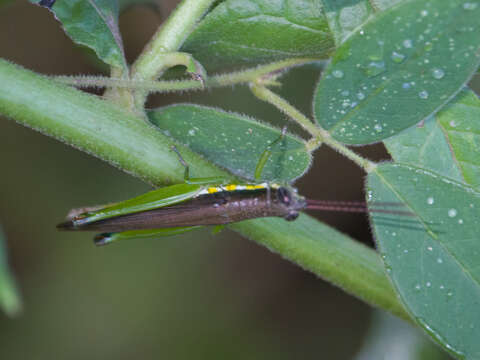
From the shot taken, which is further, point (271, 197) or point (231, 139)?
point (271, 197)

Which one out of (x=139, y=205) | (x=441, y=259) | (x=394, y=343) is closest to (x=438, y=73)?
(x=441, y=259)

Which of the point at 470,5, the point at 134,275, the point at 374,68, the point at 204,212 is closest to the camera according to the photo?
the point at 470,5

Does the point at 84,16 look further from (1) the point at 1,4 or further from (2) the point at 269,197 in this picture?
(2) the point at 269,197

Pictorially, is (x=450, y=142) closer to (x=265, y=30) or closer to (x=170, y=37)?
(x=265, y=30)

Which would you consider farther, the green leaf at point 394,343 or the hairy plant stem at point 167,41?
the green leaf at point 394,343

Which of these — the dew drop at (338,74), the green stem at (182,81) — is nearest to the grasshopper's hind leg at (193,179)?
the green stem at (182,81)

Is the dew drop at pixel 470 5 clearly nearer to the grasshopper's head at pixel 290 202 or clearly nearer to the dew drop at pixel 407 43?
the dew drop at pixel 407 43

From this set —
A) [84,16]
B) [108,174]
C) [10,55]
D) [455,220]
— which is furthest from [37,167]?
[455,220]
